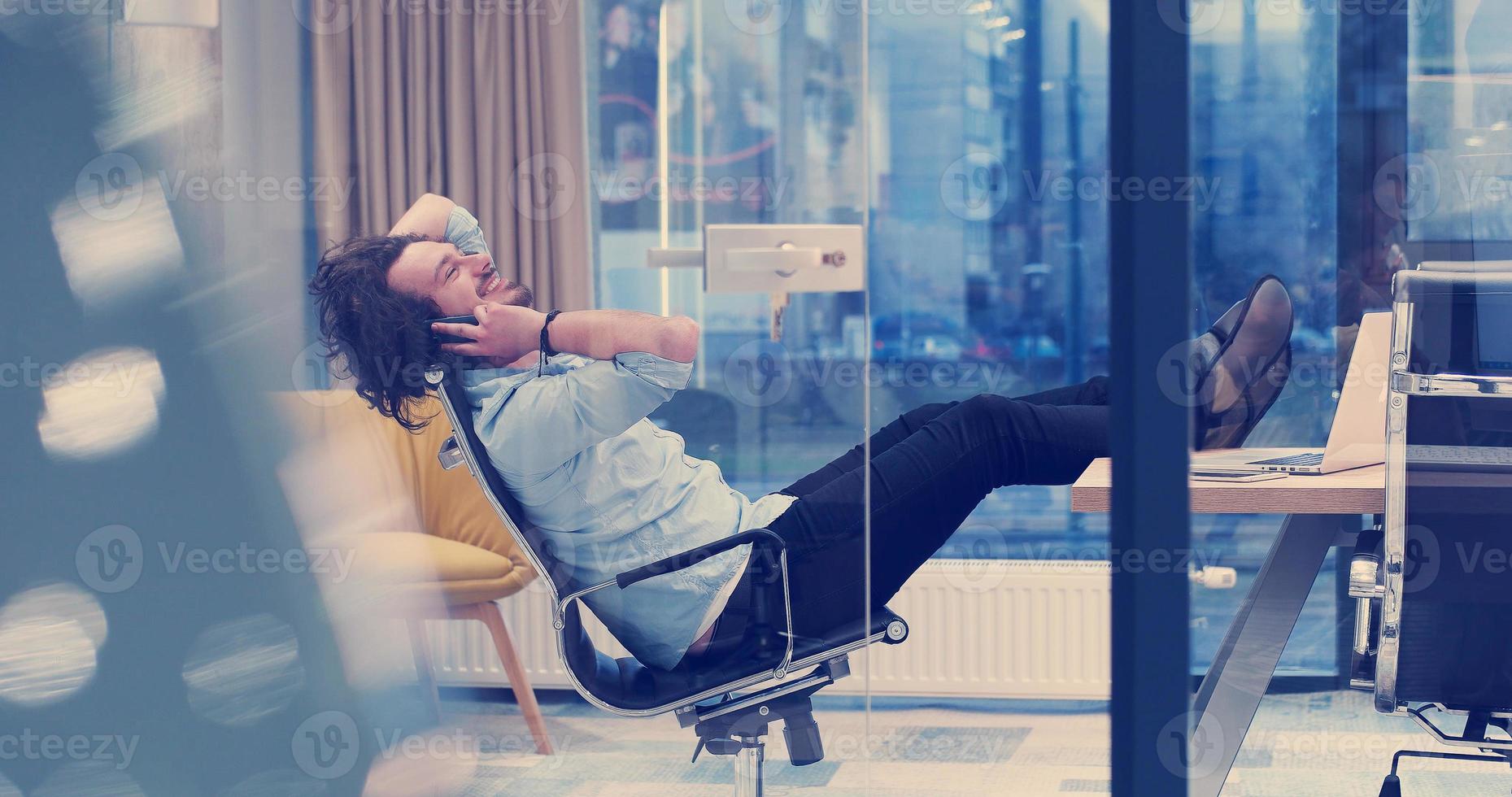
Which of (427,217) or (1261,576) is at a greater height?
(427,217)

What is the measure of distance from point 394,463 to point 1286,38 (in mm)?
2300

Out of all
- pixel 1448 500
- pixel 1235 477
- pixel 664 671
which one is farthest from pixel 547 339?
pixel 1448 500

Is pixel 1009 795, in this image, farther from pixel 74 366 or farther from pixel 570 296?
pixel 74 366

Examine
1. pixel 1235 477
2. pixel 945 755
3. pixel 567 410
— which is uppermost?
pixel 567 410

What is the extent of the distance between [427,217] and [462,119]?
0.17 m

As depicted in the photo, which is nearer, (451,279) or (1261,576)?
(451,279)

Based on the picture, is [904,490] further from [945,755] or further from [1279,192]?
[1279,192]

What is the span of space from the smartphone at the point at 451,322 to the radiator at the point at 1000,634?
0.88 meters

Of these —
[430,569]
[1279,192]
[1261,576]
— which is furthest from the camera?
[1279,192]

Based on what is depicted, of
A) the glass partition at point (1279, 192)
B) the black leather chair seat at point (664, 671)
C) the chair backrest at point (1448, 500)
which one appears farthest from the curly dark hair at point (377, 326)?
the glass partition at point (1279, 192)

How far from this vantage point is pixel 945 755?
8.05ft

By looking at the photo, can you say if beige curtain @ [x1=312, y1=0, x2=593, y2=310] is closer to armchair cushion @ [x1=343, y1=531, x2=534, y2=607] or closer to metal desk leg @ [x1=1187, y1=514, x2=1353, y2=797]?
armchair cushion @ [x1=343, y1=531, x2=534, y2=607]

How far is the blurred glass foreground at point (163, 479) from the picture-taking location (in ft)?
6.37

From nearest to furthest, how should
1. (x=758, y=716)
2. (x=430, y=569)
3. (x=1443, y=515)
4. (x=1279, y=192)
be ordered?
1. (x=758, y=716)
2. (x=1443, y=515)
3. (x=430, y=569)
4. (x=1279, y=192)
